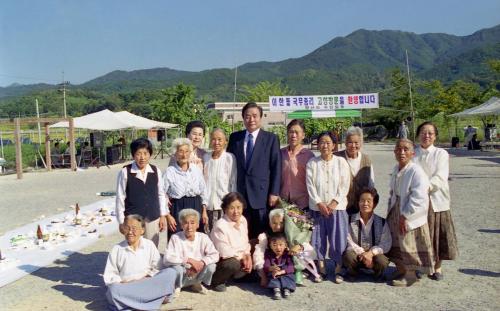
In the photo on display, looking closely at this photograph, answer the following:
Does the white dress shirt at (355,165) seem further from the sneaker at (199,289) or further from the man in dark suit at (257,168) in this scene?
the sneaker at (199,289)

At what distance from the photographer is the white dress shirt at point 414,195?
4516 millimetres

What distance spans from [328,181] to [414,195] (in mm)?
788

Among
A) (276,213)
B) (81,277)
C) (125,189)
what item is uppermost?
(125,189)

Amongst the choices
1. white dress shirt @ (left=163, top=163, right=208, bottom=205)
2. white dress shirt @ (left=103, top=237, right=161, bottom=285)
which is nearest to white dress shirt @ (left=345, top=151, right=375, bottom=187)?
white dress shirt @ (left=163, top=163, right=208, bottom=205)

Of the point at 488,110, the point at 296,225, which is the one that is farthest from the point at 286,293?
the point at 488,110

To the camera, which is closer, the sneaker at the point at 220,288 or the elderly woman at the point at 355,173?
the sneaker at the point at 220,288

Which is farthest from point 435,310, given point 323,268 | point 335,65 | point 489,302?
point 335,65

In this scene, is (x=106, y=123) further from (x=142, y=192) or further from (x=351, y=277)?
(x=351, y=277)

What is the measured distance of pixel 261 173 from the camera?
189 inches

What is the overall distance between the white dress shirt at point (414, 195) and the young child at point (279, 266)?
1154 millimetres

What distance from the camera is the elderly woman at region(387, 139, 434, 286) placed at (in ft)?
14.9

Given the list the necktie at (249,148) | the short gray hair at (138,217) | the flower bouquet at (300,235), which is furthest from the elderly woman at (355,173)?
the short gray hair at (138,217)

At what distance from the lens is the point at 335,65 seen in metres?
189

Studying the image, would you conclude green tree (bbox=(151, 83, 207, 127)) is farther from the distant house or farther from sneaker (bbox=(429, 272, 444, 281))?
sneaker (bbox=(429, 272, 444, 281))
